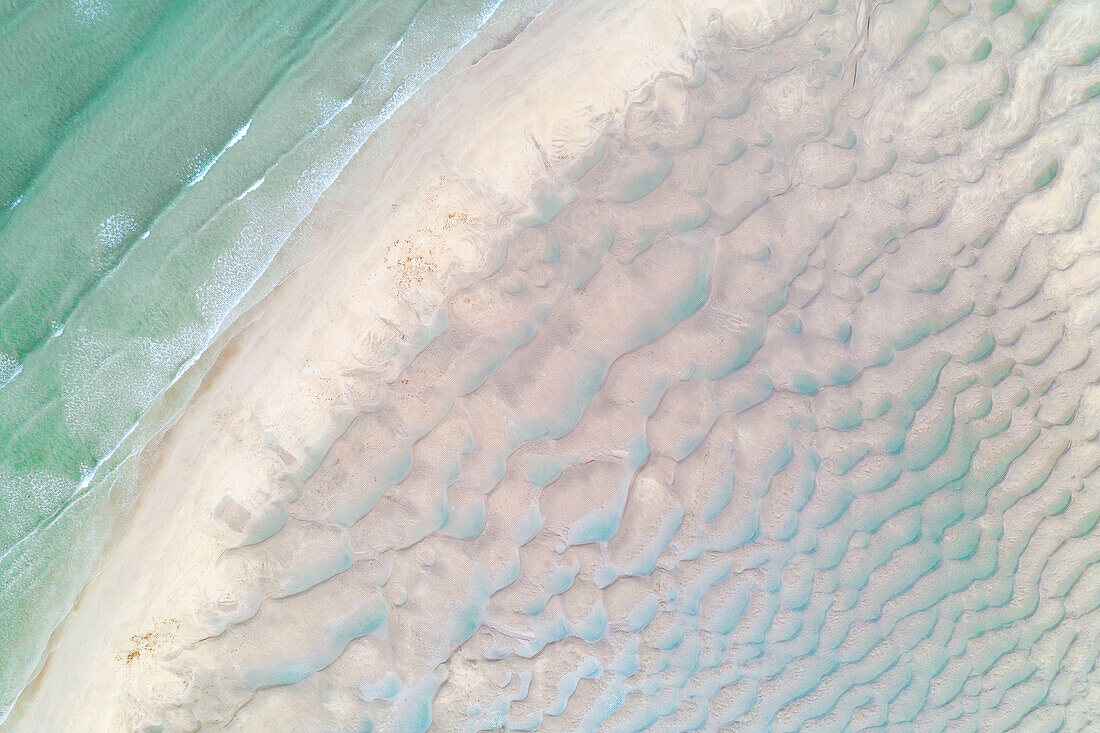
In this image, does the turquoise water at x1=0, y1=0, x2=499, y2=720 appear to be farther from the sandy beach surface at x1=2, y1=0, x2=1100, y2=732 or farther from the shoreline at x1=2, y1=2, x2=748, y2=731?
the sandy beach surface at x1=2, y1=0, x2=1100, y2=732

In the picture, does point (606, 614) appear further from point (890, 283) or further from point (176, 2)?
point (176, 2)

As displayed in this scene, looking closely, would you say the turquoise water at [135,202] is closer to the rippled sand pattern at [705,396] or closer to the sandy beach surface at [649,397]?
the sandy beach surface at [649,397]

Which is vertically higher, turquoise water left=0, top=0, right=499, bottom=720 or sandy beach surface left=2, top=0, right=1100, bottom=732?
turquoise water left=0, top=0, right=499, bottom=720

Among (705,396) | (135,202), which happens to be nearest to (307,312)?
(135,202)

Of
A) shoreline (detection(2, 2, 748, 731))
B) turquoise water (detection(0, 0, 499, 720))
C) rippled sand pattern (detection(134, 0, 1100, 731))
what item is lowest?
rippled sand pattern (detection(134, 0, 1100, 731))

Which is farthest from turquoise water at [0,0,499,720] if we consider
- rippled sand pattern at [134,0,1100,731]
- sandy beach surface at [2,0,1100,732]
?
rippled sand pattern at [134,0,1100,731]

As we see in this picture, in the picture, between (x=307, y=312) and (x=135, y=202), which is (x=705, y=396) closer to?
(x=307, y=312)
